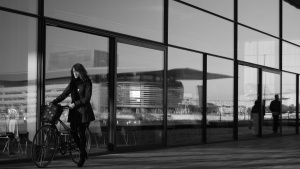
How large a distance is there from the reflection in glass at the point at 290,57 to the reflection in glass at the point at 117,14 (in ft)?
24.9

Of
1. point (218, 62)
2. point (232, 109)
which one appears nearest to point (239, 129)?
point (232, 109)

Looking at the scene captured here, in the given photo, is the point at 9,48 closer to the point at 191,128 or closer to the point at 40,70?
the point at 40,70

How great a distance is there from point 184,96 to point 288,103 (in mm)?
7704

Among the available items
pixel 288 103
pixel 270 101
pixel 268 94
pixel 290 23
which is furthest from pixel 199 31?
pixel 288 103

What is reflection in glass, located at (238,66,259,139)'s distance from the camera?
52.2ft

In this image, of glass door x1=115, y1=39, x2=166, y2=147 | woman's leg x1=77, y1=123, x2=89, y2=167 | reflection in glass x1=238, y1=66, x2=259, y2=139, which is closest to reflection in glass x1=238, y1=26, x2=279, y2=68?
reflection in glass x1=238, y1=66, x2=259, y2=139

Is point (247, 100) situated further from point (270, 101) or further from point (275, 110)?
point (275, 110)

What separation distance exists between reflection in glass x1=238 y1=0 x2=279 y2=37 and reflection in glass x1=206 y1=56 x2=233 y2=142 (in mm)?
1549

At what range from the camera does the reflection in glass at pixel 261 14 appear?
15.9 metres

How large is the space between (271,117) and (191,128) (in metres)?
5.72

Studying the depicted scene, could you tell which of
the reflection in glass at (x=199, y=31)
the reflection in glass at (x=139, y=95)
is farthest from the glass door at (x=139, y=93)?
the reflection in glass at (x=199, y=31)

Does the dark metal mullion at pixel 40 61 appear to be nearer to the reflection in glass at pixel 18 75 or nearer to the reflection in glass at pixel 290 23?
the reflection in glass at pixel 18 75

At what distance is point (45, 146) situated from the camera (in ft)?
26.3

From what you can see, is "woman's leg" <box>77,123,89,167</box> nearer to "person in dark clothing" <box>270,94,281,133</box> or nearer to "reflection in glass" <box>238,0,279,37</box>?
"reflection in glass" <box>238,0,279,37</box>
